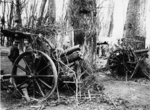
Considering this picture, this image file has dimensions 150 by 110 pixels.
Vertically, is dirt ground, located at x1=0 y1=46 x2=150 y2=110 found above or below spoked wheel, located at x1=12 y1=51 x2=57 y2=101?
below

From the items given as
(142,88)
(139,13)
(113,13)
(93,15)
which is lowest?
(142,88)

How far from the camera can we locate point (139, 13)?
880cm

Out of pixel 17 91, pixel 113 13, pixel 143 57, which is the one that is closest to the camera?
pixel 17 91

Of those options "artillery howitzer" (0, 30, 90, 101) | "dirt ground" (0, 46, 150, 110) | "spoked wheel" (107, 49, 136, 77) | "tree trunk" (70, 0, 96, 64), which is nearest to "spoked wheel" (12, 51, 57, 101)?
"artillery howitzer" (0, 30, 90, 101)

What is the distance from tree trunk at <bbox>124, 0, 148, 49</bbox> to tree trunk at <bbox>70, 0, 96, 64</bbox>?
3.11 m

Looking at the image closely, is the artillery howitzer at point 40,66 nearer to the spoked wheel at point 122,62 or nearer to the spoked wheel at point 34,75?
the spoked wheel at point 34,75

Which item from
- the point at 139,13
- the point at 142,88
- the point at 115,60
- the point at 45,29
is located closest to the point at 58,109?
the point at 45,29

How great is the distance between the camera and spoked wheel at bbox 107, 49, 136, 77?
747 centimetres

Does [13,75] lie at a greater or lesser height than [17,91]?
greater

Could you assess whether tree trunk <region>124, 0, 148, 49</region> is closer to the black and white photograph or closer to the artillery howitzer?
the black and white photograph

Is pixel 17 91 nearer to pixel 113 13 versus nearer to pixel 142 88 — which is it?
pixel 142 88

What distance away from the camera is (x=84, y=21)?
612 cm

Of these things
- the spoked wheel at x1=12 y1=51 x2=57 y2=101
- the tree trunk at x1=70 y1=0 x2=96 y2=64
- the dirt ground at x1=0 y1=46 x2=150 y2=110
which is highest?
the tree trunk at x1=70 y1=0 x2=96 y2=64

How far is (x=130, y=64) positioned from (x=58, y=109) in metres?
4.66
